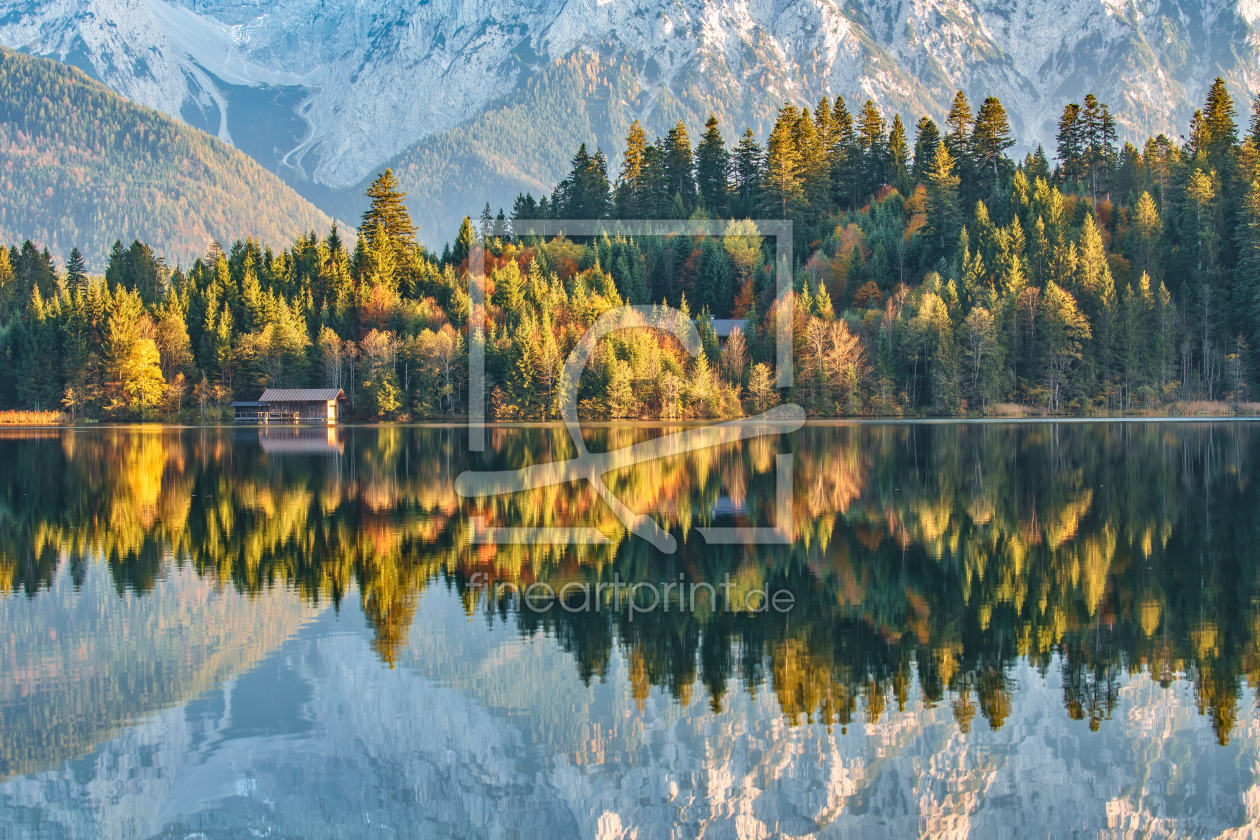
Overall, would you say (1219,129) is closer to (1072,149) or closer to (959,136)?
(1072,149)

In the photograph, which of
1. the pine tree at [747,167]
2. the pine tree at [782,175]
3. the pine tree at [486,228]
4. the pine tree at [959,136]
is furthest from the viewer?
the pine tree at [747,167]

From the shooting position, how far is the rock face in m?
11.1

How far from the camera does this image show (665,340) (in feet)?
328

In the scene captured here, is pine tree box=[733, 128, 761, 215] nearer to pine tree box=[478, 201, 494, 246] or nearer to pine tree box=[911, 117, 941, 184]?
pine tree box=[911, 117, 941, 184]

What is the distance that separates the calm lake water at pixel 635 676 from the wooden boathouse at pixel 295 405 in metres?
72.3

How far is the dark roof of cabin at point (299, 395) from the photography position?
100625 millimetres

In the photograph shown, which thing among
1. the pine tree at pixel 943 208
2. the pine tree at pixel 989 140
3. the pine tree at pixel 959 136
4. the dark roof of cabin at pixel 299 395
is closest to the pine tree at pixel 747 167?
the pine tree at pixel 959 136

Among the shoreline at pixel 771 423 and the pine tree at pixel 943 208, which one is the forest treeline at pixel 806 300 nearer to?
the pine tree at pixel 943 208

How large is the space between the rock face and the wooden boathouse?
295 feet

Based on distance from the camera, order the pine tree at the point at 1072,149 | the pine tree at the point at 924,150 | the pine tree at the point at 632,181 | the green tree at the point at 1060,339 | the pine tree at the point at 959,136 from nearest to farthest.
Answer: the green tree at the point at 1060,339 < the pine tree at the point at 1072,149 < the pine tree at the point at 959,136 < the pine tree at the point at 924,150 < the pine tree at the point at 632,181

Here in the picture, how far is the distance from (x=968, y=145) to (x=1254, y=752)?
118 meters

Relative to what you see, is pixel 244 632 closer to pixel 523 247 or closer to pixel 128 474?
pixel 128 474

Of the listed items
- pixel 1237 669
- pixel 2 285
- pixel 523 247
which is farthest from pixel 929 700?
pixel 2 285

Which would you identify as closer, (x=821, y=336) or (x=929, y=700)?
(x=929, y=700)
